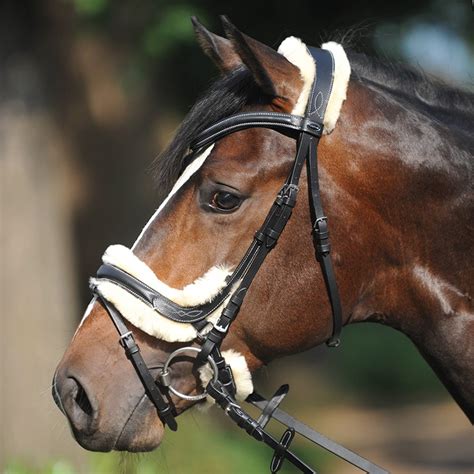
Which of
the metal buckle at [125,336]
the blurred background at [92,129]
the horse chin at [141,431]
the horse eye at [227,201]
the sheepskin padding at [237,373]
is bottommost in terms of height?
the blurred background at [92,129]

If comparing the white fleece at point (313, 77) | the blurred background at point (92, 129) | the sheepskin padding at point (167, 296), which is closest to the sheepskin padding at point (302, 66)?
the white fleece at point (313, 77)

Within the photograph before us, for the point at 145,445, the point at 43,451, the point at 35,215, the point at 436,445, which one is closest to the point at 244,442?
the point at 43,451

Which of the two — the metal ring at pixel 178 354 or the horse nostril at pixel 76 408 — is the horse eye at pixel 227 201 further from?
the horse nostril at pixel 76 408

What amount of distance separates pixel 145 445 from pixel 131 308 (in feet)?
1.52

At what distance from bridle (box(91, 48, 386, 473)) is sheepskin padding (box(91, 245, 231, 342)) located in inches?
0.7

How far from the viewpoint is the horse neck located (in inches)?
113

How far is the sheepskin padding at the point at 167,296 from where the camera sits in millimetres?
2750

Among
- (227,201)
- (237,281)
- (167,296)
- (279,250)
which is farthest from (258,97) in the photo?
(167,296)

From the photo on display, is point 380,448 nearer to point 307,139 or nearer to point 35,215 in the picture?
point 35,215

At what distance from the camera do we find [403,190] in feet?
9.48

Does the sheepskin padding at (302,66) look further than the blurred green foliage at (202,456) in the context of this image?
No

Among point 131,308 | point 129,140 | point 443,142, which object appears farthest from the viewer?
point 129,140

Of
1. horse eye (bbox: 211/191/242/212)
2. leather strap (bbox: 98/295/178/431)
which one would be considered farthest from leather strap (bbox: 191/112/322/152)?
leather strap (bbox: 98/295/178/431)

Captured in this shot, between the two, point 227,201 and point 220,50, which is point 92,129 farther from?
point 227,201
